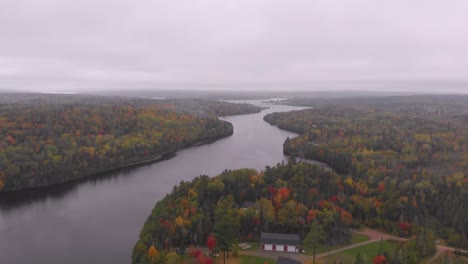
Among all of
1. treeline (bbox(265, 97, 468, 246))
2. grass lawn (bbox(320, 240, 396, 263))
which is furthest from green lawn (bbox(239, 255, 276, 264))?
treeline (bbox(265, 97, 468, 246))

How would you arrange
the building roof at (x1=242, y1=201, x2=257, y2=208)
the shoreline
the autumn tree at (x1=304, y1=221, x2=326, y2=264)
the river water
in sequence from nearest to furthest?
the autumn tree at (x1=304, y1=221, x2=326, y2=264) → the river water → the building roof at (x1=242, y1=201, x2=257, y2=208) → the shoreline

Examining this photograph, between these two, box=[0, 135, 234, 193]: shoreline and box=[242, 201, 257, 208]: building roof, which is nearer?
box=[242, 201, 257, 208]: building roof

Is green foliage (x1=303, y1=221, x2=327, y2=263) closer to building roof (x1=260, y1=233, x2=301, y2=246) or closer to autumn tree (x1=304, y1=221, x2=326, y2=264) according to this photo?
autumn tree (x1=304, y1=221, x2=326, y2=264)

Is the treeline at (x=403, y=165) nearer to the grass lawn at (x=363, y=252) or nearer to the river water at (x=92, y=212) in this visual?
the grass lawn at (x=363, y=252)

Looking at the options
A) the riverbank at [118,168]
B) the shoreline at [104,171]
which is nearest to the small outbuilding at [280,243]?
the shoreline at [104,171]

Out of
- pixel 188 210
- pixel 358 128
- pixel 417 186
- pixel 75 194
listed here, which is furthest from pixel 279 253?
pixel 358 128

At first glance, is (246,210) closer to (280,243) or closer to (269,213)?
(269,213)

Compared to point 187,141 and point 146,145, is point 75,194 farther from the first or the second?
point 187,141

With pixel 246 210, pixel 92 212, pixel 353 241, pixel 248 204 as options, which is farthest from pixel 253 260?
pixel 92 212

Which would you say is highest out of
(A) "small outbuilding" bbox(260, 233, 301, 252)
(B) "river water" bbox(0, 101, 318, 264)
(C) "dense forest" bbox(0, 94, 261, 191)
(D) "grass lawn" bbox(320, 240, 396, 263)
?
(C) "dense forest" bbox(0, 94, 261, 191)

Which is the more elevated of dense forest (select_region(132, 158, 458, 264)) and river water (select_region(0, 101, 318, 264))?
dense forest (select_region(132, 158, 458, 264))
